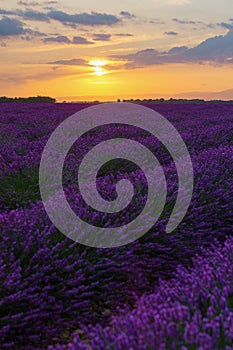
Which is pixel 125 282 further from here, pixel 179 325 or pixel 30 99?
pixel 30 99

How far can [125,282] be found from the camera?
2.77 metres

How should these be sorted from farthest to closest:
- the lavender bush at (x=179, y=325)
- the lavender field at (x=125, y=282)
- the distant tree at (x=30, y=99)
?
the distant tree at (x=30, y=99) → the lavender field at (x=125, y=282) → the lavender bush at (x=179, y=325)

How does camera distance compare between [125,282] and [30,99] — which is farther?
[30,99]

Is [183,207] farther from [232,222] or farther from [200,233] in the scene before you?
[232,222]

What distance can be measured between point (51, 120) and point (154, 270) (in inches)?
271

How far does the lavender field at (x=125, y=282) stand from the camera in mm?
1614

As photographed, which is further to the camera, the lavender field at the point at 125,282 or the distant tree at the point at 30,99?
the distant tree at the point at 30,99

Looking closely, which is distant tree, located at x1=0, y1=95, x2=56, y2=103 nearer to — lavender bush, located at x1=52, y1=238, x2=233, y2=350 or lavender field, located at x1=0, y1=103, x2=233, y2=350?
lavender field, located at x1=0, y1=103, x2=233, y2=350

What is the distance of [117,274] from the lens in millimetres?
2795

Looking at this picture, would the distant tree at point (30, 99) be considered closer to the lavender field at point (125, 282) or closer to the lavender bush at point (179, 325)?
the lavender field at point (125, 282)

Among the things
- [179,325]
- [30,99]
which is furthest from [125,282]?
[30,99]

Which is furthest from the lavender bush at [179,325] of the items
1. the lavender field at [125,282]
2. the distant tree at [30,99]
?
the distant tree at [30,99]

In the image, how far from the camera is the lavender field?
161cm

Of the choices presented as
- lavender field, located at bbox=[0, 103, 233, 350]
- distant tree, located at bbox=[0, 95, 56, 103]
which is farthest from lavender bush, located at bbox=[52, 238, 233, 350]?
distant tree, located at bbox=[0, 95, 56, 103]
